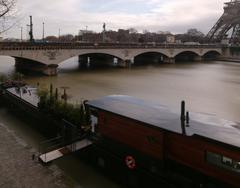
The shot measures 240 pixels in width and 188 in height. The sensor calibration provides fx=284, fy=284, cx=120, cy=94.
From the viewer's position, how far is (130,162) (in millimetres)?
11422

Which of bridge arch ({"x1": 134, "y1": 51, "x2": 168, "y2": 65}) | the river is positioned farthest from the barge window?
bridge arch ({"x1": 134, "y1": 51, "x2": 168, "y2": 65})

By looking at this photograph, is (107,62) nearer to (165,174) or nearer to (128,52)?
(128,52)

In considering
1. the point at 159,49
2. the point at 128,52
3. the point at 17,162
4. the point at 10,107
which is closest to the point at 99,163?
the point at 17,162

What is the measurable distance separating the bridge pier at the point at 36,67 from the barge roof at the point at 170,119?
3399 cm

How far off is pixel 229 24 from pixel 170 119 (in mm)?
130662

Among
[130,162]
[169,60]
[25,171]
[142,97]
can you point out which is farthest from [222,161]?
[169,60]

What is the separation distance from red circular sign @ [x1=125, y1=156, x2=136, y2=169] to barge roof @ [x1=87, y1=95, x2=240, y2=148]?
1.72 m

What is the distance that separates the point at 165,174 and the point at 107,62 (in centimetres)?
6004

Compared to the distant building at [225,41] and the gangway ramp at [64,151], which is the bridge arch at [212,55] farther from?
the gangway ramp at [64,151]

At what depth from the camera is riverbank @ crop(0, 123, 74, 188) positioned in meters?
11.0

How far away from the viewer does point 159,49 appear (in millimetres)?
72188

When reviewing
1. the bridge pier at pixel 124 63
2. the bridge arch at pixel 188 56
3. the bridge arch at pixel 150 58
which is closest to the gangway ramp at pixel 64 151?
the bridge pier at pixel 124 63

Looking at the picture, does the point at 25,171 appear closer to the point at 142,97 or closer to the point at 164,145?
the point at 164,145

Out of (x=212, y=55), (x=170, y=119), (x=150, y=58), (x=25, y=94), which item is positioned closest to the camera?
(x=170, y=119)
